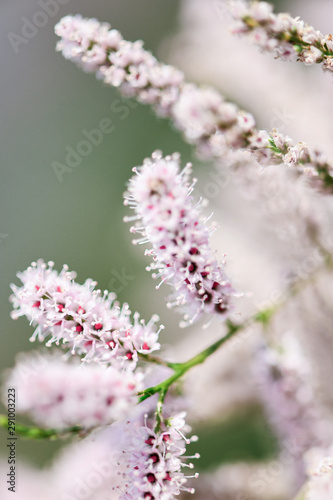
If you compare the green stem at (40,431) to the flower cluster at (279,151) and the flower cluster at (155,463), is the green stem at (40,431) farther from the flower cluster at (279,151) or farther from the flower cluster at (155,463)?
the flower cluster at (279,151)

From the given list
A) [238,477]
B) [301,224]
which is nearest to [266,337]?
[301,224]

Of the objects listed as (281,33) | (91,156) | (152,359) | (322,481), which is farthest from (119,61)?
(91,156)

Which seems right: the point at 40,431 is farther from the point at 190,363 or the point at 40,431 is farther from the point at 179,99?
the point at 179,99

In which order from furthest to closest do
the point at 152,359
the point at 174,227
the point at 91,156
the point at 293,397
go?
the point at 91,156
the point at 293,397
the point at 152,359
the point at 174,227

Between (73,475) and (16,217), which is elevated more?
(16,217)

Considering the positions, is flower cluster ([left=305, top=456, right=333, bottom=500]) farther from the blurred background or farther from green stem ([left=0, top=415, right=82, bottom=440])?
the blurred background

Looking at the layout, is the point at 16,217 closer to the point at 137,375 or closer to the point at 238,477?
the point at 238,477
